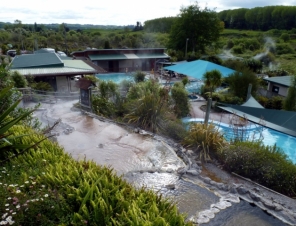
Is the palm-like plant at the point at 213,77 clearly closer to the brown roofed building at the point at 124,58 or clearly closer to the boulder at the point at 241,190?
the boulder at the point at 241,190

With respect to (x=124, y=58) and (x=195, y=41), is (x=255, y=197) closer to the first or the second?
(x=124, y=58)

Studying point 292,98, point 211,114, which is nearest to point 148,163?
point 211,114

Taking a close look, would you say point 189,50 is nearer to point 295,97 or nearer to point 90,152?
point 295,97

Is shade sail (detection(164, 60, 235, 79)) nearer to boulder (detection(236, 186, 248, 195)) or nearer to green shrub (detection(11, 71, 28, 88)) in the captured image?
green shrub (detection(11, 71, 28, 88))

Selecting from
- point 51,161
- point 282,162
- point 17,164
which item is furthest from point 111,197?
point 282,162

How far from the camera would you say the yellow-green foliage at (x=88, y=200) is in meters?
2.92

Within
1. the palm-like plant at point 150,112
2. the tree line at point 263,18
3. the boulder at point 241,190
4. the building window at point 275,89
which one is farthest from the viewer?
the tree line at point 263,18

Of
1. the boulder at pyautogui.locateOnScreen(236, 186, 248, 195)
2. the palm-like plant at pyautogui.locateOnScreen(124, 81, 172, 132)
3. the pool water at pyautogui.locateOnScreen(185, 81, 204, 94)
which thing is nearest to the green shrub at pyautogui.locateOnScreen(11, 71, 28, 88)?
the palm-like plant at pyautogui.locateOnScreen(124, 81, 172, 132)

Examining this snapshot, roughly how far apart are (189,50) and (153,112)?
31.0 meters

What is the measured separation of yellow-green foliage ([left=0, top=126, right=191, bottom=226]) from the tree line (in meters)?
80.5

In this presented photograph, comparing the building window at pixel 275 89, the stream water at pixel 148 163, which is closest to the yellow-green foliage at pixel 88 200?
the stream water at pixel 148 163

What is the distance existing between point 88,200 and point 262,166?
5.09 m

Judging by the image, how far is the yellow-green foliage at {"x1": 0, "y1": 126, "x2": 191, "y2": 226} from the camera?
115 inches

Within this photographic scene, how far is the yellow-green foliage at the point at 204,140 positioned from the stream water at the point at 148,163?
726 mm
